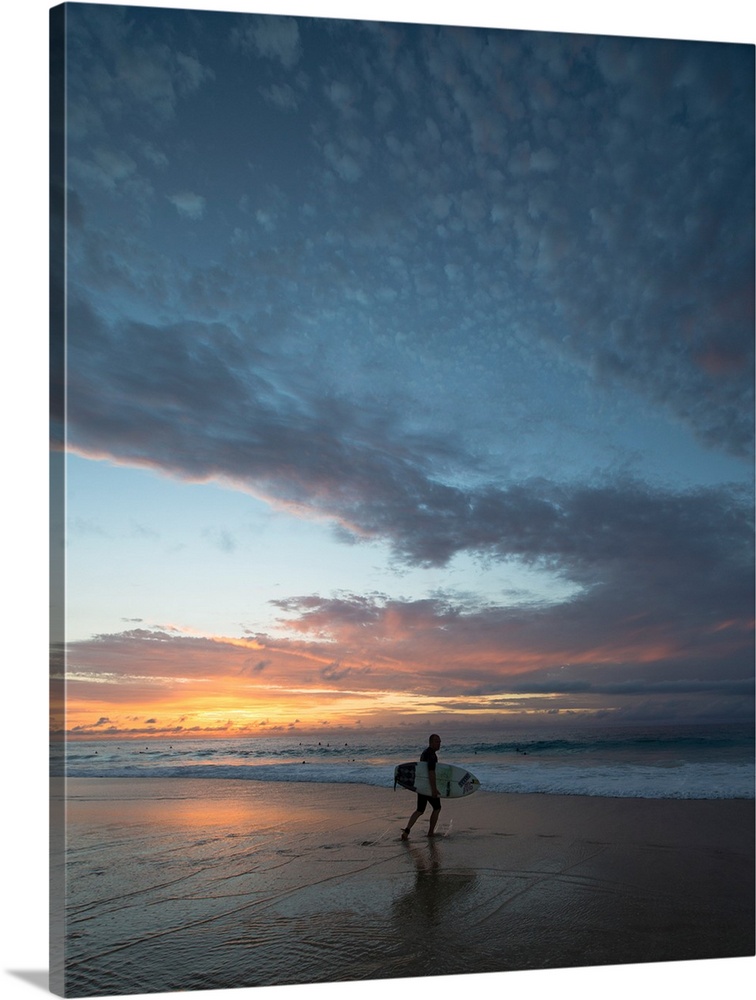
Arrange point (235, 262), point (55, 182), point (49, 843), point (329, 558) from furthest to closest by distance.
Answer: point (329, 558) → point (235, 262) → point (55, 182) → point (49, 843)

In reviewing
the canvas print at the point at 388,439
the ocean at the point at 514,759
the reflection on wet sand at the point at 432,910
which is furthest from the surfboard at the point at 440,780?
the ocean at the point at 514,759

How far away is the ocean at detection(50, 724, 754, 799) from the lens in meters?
10.9

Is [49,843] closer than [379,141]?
Yes

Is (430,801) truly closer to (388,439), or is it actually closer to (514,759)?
(388,439)

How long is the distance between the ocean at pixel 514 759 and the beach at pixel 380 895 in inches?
71.7

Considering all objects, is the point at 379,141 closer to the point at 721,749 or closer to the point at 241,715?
the point at 241,715

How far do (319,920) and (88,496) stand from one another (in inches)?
122

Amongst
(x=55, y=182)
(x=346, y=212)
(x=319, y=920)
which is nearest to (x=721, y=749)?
(x=319, y=920)

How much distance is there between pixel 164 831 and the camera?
8141 mm

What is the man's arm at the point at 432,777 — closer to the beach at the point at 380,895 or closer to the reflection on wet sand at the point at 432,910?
the beach at the point at 380,895

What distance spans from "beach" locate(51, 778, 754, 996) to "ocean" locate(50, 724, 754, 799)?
1822mm

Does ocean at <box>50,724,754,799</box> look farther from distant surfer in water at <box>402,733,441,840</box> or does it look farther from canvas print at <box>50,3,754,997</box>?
distant surfer in water at <box>402,733,441,840</box>

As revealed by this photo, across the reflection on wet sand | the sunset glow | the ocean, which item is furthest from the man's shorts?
the ocean

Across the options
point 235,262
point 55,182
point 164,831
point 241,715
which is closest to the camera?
point 55,182
